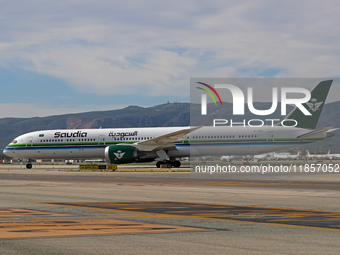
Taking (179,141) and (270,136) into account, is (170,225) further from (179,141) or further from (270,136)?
(179,141)

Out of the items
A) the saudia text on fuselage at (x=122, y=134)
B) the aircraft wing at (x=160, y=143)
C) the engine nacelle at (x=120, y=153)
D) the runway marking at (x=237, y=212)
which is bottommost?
the runway marking at (x=237, y=212)

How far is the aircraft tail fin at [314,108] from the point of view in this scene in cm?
6462

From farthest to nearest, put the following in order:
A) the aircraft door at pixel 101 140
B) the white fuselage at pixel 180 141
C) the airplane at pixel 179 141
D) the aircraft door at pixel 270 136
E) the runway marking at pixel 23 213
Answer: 1. the aircraft door at pixel 101 140
2. the white fuselage at pixel 180 141
3. the aircraft door at pixel 270 136
4. the airplane at pixel 179 141
5. the runway marking at pixel 23 213

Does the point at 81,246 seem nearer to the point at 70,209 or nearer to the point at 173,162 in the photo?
the point at 70,209

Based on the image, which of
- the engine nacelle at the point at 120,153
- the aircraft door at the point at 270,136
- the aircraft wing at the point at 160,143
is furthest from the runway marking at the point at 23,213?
the aircraft door at the point at 270,136

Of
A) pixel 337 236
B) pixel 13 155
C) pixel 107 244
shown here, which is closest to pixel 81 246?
pixel 107 244

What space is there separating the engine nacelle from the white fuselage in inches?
140

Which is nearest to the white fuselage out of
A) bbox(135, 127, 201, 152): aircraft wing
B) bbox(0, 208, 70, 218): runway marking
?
bbox(135, 127, 201, 152): aircraft wing

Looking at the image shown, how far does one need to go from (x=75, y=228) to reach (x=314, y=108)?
57.4m

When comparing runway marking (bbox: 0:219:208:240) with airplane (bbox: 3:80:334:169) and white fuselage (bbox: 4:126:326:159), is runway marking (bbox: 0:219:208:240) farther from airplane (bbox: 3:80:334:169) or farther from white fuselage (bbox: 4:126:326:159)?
white fuselage (bbox: 4:126:326:159)

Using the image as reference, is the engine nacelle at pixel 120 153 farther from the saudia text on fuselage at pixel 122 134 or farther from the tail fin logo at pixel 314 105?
the tail fin logo at pixel 314 105

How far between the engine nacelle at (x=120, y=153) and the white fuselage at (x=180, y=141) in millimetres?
3562

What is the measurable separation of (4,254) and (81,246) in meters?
1.32

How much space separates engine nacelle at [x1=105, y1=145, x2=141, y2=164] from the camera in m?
59.8
